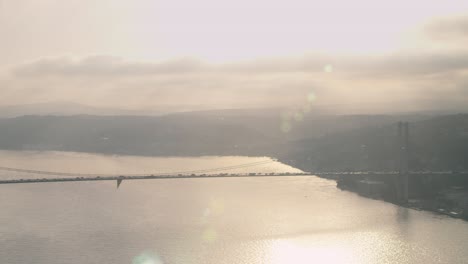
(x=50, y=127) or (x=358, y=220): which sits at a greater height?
(x=50, y=127)

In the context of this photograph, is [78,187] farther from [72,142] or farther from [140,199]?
[72,142]

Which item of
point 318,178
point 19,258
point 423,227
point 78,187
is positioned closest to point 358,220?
point 423,227

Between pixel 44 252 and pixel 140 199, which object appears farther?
pixel 140 199

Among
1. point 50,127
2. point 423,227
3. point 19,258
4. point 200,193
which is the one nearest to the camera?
point 19,258

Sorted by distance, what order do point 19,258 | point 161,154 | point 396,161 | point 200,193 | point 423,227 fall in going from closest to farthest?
point 19,258
point 423,227
point 200,193
point 396,161
point 161,154

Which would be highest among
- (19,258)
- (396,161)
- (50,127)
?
(50,127)

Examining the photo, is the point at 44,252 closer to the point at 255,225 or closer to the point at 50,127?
the point at 255,225

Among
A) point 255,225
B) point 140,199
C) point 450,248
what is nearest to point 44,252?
point 255,225
